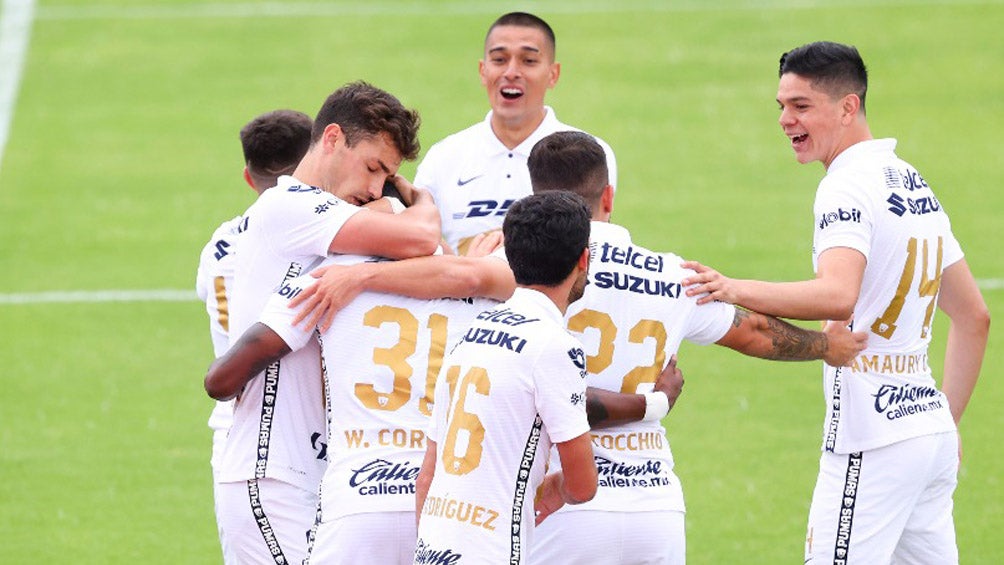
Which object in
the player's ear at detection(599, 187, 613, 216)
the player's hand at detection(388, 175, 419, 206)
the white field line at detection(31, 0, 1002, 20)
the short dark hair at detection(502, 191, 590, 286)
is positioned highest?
the white field line at detection(31, 0, 1002, 20)

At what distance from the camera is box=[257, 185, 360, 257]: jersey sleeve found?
6023 millimetres

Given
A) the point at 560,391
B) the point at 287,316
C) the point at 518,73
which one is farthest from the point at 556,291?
the point at 518,73

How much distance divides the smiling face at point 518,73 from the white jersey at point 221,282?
2333 mm

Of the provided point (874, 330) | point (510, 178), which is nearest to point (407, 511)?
point (874, 330)

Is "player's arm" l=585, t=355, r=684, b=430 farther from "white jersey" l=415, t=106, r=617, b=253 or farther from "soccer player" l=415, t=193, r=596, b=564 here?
"white jersey" l=415, t=106, r=617, b=253

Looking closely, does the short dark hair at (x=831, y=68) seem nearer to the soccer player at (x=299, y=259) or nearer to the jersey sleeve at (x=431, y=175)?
the soccer player at (x=299, y=259)

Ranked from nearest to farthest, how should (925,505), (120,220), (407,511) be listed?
(407,511) < (925,505) < (120,220)

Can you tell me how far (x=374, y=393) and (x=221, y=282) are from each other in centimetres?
134

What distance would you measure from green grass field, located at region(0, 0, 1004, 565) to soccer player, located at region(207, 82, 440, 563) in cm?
377

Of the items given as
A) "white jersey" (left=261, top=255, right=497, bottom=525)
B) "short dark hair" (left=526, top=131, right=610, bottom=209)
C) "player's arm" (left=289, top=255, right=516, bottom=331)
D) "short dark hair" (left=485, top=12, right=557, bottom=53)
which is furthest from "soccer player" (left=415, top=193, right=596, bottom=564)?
"short dark hair" (left=485, top=12, right=557, bottom=53)

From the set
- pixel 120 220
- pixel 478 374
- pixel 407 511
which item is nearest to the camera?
pixel 478 374

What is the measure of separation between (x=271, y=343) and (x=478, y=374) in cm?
93

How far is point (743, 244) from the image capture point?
52.0ft

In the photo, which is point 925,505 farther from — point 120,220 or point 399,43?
point 399,43
